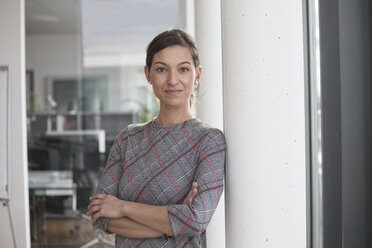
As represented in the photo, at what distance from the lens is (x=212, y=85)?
7.82 feet

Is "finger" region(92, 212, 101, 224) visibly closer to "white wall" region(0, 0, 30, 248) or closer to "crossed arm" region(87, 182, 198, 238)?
"crossed arm" region(87, 182, 198, 238)

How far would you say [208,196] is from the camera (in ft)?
4.15

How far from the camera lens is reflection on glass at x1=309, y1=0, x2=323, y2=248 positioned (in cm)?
161

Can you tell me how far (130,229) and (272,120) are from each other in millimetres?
613

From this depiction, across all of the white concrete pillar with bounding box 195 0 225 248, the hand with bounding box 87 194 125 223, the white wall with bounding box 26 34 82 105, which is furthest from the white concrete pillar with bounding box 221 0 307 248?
the white wall with bounding box 26 34 82 105

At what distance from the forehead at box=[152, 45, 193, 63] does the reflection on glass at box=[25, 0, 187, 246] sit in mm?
2726

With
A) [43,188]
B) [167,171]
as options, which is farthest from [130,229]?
[43,188]

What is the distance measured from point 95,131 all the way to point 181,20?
3302 mm

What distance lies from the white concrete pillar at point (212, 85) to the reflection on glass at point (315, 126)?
73 cm

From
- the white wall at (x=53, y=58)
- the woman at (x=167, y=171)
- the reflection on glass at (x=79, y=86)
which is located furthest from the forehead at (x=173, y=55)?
the white wall at (x=53, y=58)

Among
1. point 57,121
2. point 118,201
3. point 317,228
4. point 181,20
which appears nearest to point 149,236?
point 118,201

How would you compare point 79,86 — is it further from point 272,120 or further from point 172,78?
point 272,120

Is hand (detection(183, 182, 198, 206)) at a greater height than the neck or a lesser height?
lesser

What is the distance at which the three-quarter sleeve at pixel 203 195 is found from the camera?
1.24 metres
